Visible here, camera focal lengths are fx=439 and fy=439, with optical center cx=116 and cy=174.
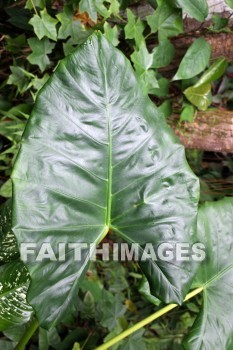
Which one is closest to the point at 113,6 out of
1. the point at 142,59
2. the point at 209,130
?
the point at 142,59

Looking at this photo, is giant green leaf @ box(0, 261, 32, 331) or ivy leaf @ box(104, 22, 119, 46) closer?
giant green leaf @ box(0, 261, 32, 331)

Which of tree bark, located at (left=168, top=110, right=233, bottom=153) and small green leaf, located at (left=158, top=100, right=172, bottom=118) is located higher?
small green leaf, located at (left=158, top=100, right=172, bottom=118)

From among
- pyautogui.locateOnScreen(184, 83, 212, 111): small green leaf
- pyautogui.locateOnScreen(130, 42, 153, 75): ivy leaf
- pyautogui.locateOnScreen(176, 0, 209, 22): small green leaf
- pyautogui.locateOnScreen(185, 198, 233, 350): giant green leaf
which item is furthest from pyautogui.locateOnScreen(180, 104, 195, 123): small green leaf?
pyautogui.locateOnScreen(185, 198, 233, 350): giant green leaf

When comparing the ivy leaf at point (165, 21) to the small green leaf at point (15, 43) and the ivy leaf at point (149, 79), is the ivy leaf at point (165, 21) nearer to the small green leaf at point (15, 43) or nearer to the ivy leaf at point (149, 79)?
the ivy leaf at point (149, 79)

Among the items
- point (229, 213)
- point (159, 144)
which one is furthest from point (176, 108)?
point (159, 144)

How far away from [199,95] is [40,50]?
23.1 inches

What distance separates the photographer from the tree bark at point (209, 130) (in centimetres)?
164

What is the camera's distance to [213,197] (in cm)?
207

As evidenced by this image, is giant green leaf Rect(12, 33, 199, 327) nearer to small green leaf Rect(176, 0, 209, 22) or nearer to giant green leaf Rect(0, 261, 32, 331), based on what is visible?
giant green leaf Rect(0, 261, 32, 331)

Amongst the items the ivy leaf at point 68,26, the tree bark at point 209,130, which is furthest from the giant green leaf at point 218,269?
the ivy leaf at point 68,26

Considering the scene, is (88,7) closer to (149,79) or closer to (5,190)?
(149,79)

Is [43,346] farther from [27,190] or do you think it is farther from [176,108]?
[176,108]

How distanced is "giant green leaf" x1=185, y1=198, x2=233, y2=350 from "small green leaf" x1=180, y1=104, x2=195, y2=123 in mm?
454

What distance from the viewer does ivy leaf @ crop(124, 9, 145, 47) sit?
55.1 inches
